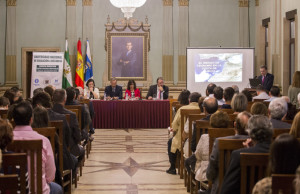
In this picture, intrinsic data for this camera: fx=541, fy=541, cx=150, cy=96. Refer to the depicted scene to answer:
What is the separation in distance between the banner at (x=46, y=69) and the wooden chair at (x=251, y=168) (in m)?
11.5

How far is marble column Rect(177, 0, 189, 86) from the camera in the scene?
17188 millimetres

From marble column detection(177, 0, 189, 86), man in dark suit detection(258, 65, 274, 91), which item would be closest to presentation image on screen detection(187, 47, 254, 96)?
marble column detection(177, 0, 189, 86)

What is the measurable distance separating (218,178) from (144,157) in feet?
16.2

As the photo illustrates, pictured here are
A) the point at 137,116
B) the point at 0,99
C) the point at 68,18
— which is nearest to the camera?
the point at 0,99

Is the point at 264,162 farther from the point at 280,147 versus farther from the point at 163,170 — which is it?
the point at 163,170

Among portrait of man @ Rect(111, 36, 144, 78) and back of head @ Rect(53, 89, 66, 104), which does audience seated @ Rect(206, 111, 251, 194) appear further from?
portrait of man @ Rect(111, 36, 144, 78)

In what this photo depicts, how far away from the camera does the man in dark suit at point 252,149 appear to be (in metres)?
3.68

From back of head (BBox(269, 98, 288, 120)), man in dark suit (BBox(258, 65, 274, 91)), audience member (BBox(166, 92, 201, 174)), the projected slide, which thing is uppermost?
the projected slide

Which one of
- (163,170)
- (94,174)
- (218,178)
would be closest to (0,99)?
(94,174)

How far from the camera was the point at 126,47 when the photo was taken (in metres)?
17.0

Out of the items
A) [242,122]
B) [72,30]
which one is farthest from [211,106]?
[72,30]

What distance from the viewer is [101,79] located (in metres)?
17.1

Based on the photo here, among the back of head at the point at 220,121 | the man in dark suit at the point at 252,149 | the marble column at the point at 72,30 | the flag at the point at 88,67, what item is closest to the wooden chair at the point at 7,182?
the man in dark suit at the point at 252,149

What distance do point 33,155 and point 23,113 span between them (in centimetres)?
48
